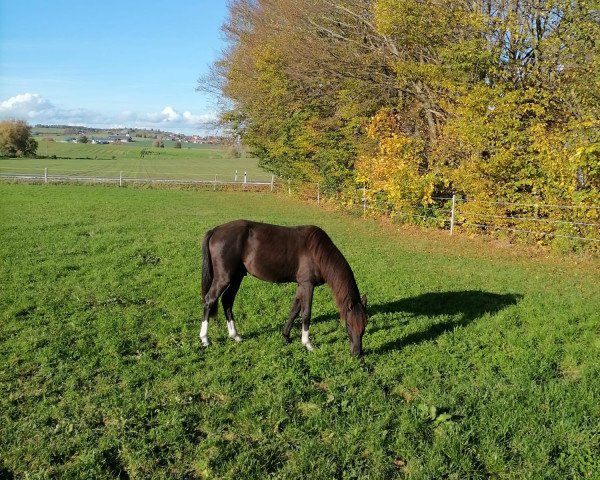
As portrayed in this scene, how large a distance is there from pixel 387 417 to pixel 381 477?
0.81m

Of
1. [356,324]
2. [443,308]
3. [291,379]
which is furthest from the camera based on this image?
[443,308]

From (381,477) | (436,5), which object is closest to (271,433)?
(381,477)

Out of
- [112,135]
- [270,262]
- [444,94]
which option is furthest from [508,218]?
[112,135]

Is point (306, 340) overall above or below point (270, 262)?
below

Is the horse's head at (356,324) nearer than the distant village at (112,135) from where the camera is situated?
Yes

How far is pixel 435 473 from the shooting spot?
357 centimetres

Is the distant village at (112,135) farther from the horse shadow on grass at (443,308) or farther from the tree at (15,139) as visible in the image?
the horse shadow on grass at (443,308)

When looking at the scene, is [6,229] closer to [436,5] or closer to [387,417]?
[387,417]

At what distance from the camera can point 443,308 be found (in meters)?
7.64

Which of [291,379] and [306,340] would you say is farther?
[306,340]

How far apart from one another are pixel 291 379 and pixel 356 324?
1.02 metres

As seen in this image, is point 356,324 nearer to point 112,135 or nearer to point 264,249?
point 264,249

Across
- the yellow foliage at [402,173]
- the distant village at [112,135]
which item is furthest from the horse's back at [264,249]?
the distant village at [112,135]

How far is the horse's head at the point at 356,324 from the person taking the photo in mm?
5508
